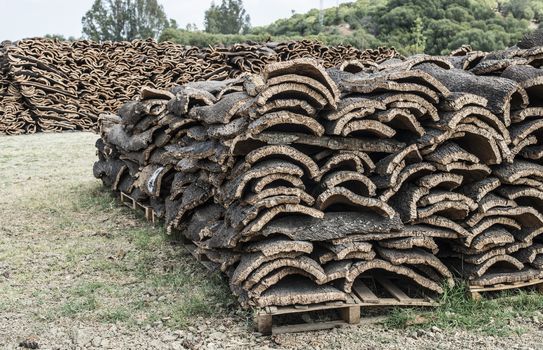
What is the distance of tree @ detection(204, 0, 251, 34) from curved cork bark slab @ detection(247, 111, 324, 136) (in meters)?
48.0

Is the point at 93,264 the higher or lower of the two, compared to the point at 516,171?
lower

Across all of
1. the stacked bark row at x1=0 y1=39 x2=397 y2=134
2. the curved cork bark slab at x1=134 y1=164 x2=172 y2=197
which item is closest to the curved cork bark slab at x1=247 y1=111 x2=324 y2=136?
the curved cork bark slab at x1=134 y1=164 x2=172 y2=197

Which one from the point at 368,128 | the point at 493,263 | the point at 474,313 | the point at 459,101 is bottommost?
the point at 474,313

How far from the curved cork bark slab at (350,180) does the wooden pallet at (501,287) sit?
1092mm

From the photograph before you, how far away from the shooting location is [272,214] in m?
3.72

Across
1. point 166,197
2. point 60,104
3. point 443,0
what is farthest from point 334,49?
point 443,0

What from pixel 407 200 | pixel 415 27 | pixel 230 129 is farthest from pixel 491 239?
pixel 415 27

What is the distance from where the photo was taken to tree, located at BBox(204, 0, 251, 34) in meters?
50.4

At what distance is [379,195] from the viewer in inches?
157

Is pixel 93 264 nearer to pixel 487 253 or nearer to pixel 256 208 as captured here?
pixel 256 208

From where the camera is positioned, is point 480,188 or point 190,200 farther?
point 190,200

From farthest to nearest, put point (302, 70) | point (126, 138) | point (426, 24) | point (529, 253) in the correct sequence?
point (426, 24)
point (126, 138)
point (529, 253)
point (302, 70)

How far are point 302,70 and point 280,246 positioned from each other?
126cm

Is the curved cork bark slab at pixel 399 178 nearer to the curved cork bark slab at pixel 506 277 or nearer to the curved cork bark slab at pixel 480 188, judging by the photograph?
the curved cork bark slab at pixel 480 188
